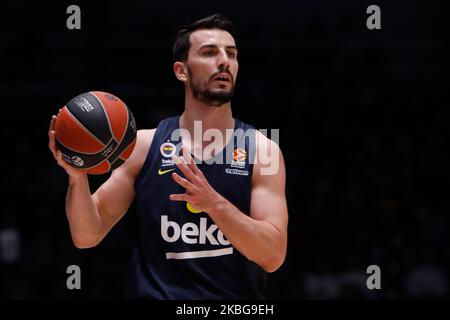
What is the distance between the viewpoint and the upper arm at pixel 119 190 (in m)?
4.14

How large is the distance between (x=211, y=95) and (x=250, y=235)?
0.85 metres

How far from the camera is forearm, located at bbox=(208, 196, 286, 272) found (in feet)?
11.5

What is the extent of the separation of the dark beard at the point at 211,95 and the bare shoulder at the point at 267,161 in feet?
0.99

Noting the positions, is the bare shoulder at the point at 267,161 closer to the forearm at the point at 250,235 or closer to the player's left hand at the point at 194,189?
the forearm at the point at 250,235

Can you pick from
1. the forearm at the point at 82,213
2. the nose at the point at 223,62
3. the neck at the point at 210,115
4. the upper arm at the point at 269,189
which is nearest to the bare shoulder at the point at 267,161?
the upper arm at the point at 269,189

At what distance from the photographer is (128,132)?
12.5ft

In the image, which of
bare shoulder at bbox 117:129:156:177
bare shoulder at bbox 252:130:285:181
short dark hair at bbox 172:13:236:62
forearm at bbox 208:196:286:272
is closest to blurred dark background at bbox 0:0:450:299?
short dark hair at bbox 172:13:236:62

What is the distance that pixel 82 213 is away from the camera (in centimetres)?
396

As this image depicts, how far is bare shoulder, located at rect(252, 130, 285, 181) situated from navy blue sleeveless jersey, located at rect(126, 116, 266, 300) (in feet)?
0.12

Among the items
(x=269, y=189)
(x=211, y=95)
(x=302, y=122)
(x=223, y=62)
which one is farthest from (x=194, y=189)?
(x=302, y=122)

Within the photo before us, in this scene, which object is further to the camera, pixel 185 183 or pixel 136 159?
pixel 136 159

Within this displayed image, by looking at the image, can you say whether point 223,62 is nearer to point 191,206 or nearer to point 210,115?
point 210,115
